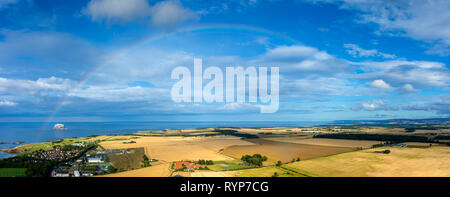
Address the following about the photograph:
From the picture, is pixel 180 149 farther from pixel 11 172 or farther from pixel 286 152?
pixel 11 172

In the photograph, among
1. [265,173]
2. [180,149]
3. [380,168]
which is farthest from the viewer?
[180,149]

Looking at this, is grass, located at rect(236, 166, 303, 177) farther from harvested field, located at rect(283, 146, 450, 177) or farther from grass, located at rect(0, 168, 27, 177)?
grass, located at rect(0, 168, 27, 177)

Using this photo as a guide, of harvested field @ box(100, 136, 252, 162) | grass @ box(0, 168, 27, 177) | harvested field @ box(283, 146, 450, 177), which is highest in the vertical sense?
harvested field @ box(283, 146, 450, 177)

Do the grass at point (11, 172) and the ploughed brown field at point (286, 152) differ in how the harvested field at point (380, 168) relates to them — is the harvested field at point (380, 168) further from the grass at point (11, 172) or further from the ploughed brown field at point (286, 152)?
the grass at point (11, 172)

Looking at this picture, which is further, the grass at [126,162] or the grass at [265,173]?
the grass at [126,162]

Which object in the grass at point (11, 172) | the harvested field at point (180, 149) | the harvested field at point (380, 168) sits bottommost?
the harvested field at point (180, 149)

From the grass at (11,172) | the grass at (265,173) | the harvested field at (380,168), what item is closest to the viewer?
the harvested field at (380,168)

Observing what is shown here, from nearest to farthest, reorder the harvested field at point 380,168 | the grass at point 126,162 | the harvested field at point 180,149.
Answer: the harvested field at point 380,168 → the grass at point 126,162 → the harvested field at point 180,149

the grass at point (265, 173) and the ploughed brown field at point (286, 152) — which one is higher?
the grass at point (265, 173)

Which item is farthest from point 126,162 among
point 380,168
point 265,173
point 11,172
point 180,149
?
point 380,168

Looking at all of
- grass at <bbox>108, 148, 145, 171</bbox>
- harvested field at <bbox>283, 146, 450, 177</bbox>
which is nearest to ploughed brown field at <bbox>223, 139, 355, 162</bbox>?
harvested field at <bbox>283, 146, 450, 177</bbox>


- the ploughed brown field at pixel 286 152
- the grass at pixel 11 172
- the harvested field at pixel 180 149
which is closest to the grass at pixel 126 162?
the harvested field at pixel 180 149

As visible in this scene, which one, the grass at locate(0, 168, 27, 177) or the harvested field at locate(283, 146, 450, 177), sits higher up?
the harvested field at locate(283, 146, 450, 177)
